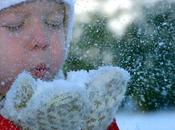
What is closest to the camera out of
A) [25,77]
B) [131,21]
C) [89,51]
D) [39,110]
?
[39,110]

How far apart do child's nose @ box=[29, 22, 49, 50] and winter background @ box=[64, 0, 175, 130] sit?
11.7ft

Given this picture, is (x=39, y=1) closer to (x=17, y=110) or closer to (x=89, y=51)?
(x=17, y=110)

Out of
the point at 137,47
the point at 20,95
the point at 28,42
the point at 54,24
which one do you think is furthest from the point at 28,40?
the point at 137,47

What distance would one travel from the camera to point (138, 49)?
6.24 meters

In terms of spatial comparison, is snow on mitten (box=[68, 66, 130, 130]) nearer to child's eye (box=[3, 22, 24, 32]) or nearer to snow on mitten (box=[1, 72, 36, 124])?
snow on mitten (box=[1, 72, 36, 124])

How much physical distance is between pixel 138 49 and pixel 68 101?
4.72 metres

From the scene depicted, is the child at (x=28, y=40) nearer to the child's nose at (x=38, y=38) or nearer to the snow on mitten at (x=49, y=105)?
the child's nose at (x=38, y=38)

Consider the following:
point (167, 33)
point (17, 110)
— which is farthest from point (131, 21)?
point (17, 110)

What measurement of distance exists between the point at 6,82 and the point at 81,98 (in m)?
0.49

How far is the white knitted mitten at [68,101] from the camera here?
156 cm

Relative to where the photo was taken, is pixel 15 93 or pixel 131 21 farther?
pixel 131 21

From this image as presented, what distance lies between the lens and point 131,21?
21.8ft

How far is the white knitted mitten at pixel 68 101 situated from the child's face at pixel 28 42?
0.18 m

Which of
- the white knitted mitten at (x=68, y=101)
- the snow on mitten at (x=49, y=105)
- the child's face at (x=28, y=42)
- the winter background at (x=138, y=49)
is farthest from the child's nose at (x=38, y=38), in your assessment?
the winter background at (x=138, y=49)
